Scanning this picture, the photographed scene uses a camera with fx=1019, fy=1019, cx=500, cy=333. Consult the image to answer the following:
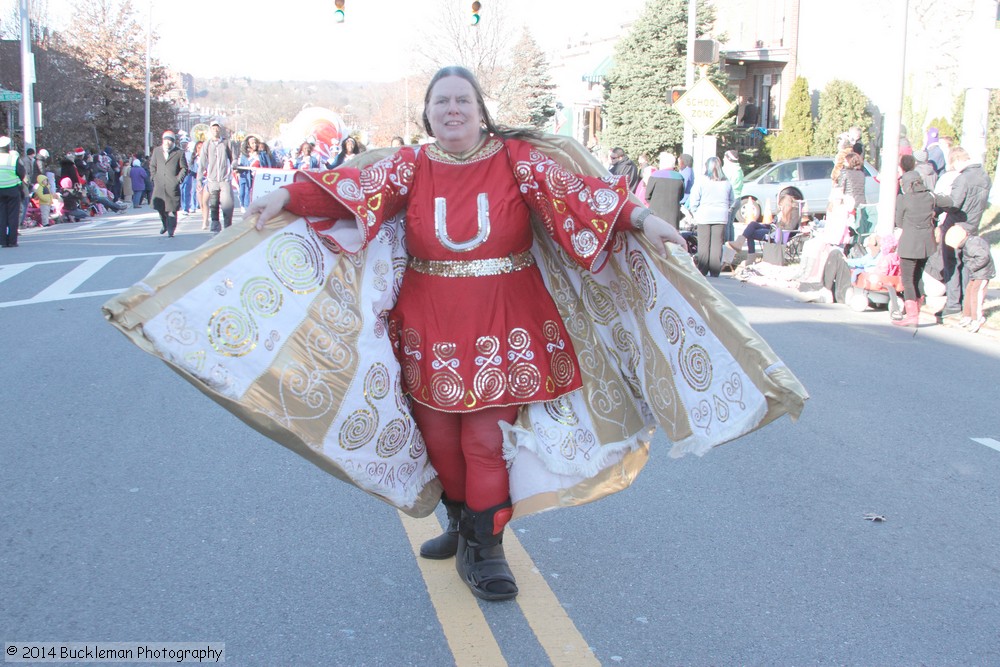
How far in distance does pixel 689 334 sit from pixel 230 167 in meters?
15.7

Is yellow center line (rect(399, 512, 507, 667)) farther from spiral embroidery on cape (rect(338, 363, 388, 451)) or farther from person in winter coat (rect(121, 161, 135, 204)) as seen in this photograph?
person in winter coat (rect(121, 161, 135, 204))

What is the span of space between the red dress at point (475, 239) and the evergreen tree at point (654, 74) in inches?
1309

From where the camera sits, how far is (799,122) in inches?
1291

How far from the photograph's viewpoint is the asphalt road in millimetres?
3529

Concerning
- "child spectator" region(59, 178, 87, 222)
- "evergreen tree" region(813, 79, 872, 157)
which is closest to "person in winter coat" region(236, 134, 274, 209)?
"child spectator" region(59, 178, 87, 222)

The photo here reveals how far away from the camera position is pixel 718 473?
5605mm

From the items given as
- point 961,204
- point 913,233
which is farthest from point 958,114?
point 913,233

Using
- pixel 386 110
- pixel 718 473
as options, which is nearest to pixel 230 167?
pixel 718 473

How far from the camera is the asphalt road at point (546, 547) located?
3.53 metres

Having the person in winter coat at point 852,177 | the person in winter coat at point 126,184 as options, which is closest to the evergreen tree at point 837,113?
the person in winter coat at point 852,177

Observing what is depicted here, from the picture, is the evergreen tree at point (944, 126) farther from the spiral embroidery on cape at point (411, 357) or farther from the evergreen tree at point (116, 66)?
the evergreen tree at point (116, 66)

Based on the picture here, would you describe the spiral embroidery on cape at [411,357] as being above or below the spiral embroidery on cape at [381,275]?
below

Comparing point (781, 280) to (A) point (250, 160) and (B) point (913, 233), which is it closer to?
(B) point (913, 233)

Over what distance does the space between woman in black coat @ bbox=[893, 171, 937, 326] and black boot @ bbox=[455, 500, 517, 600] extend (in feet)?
27.0
